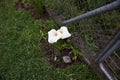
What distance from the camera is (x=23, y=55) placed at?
2699mm

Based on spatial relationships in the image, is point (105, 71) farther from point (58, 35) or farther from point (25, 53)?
point (25, 53)

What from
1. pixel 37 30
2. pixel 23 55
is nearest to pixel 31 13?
pixel 37 30

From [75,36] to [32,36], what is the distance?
1.88 ft

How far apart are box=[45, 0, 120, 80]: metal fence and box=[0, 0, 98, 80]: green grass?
0.70 ft

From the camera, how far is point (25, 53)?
2.71m

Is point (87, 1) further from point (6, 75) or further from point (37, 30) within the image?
point (6, 75)

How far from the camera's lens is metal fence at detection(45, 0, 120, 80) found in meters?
1.93

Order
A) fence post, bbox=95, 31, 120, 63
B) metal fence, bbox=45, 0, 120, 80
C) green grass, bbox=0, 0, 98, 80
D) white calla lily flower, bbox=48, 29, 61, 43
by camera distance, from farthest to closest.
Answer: green grass, bbox=0, 0, 98, 80 < white calla lily flower, bbox=48, 29, 61, 43 < metal fence, bbox=45, 0, 120, 80 < fence post, bbox=95, 31, 120, 63

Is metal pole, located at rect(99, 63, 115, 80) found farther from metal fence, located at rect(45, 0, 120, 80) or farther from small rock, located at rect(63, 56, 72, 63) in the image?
small rock, located at rect(63, 56, 72, 63)

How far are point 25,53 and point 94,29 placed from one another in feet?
2.95

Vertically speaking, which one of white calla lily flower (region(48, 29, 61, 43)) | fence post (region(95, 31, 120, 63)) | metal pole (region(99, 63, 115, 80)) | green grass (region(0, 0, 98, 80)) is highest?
fence post (region(95, 31, 120, 63))

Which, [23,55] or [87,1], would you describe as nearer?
[87,1]

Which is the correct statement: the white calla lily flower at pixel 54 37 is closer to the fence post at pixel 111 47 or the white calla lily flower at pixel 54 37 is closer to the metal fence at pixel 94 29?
the metal fence at pixel 94 29

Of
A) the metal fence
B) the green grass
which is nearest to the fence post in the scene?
the metal fence
